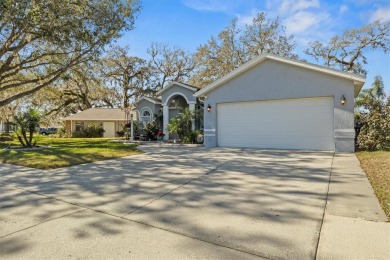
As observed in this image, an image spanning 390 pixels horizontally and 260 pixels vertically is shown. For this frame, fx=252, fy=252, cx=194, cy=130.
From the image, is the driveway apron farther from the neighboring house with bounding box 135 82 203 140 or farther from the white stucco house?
the neighboring house with bounding box 135 82 203 140

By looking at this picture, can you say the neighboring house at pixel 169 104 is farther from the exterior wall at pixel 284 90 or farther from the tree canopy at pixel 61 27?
the tree canopy at pixel 61 27

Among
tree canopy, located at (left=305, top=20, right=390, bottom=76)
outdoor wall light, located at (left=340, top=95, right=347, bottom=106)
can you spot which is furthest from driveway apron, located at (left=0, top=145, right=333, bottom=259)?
tree canopy, located at (left=305, top=20, right=390, bottom=76)

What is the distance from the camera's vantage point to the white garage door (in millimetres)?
10680

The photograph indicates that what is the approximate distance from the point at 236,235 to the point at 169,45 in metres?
34.1

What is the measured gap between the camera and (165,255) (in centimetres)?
252

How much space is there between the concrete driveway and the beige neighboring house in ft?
84.3

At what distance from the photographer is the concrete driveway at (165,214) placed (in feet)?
8.71

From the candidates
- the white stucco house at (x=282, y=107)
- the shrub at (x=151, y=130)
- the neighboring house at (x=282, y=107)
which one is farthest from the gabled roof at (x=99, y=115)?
the neighboring house at (x=282, y=107)

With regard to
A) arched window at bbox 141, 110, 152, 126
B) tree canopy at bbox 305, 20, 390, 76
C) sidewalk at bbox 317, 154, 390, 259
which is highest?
tree canopy at bbox 305, 20, 390, 76

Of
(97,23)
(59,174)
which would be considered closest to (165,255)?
(59,174)

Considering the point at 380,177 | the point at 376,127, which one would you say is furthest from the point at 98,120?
the point at 380,177

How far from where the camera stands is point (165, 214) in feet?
11.9

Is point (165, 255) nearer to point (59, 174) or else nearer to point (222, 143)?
point (59, 174)

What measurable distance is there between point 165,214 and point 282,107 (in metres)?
Result: 9.23
